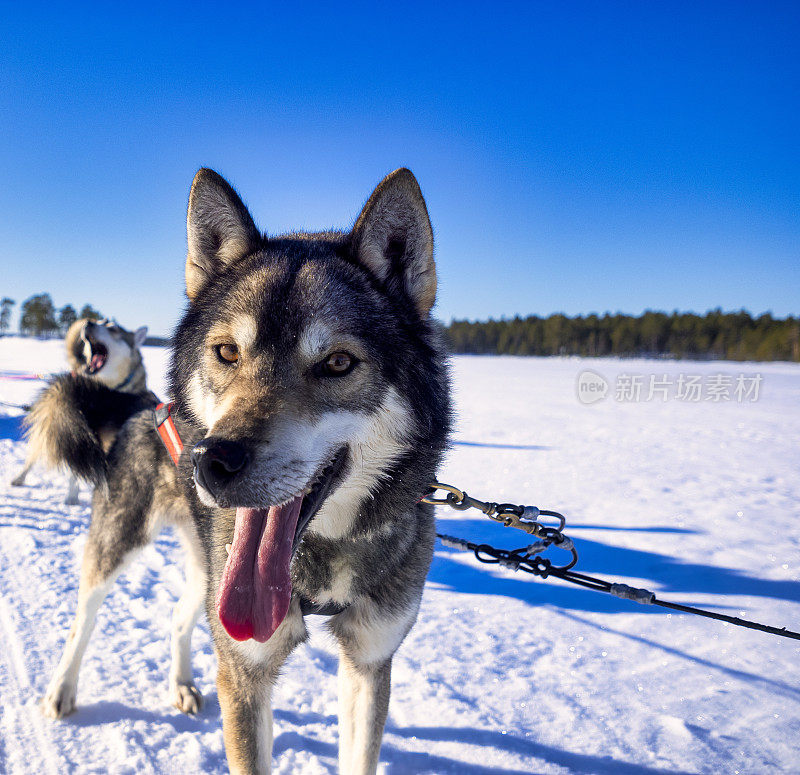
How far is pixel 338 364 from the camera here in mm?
1596

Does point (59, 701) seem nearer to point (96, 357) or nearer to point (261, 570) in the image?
point (261, 570)

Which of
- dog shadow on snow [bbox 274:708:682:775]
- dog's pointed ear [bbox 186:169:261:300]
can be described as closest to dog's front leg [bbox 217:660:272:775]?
dog shadow on snow [bbox 274:708:682:775]

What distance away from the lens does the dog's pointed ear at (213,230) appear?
1.85 metres

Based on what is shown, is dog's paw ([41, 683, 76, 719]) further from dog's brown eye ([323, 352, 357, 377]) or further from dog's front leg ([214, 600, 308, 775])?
dog's brown eye ([323, 352, 357, 377])

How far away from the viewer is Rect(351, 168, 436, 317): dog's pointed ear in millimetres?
1730

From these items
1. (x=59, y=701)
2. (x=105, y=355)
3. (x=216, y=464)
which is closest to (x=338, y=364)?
(x=216, y=464)

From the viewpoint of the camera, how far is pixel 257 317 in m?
1.61

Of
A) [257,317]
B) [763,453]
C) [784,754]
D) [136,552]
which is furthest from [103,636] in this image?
[763,453]

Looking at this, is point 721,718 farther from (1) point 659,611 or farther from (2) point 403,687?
(2) point 403,687

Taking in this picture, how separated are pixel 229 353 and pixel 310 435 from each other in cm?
44

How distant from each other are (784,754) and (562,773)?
1.01 meters

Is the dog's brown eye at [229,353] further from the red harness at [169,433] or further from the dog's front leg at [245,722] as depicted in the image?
the dog's front leg at [245,722]

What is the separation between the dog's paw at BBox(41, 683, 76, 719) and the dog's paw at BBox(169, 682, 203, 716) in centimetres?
41

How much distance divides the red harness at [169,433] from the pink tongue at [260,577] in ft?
2.15
